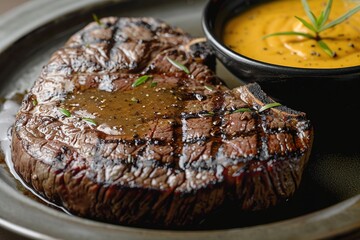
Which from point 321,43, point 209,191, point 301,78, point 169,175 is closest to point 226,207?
point 209,191

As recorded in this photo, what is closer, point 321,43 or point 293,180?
point 293,180

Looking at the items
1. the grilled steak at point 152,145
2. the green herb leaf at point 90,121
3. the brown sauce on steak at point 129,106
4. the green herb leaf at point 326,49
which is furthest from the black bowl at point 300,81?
the green herb leaf at point 90,121

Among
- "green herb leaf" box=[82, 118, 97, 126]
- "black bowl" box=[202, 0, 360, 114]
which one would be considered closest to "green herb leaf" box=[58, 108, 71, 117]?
"green herb leaf" box=[82, 118, 97, 126]

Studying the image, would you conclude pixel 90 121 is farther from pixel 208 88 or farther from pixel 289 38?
pixel 289 38

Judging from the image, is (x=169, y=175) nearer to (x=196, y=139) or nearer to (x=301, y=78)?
(x=196, y=139)

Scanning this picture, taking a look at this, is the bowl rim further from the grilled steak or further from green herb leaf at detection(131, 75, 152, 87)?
green herb leaf at detection(131, 75, 152, 87)

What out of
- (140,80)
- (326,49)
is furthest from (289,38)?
(140,80)
